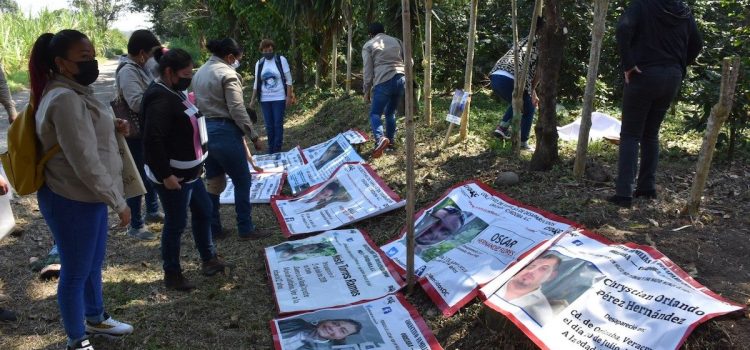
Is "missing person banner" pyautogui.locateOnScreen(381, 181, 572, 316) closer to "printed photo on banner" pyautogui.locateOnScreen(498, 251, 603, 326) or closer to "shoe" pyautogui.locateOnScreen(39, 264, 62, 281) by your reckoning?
"printed photo on banner" pyautogui.locateOnScreen(498, 251, 603, 326)

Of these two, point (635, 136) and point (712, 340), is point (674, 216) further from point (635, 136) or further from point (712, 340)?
point (712, 340)

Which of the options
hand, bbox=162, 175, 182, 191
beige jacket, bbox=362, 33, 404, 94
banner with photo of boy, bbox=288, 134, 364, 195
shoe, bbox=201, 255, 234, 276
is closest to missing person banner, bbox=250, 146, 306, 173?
banner with photo of boy, bbox=288, 134, 364, 195

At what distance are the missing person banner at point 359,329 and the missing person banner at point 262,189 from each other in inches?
104

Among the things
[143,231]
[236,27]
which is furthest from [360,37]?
[143,231]

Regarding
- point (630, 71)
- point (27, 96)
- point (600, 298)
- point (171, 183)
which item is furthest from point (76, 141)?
point (27, 96)

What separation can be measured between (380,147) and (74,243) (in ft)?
14.1

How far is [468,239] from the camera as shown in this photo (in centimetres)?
369

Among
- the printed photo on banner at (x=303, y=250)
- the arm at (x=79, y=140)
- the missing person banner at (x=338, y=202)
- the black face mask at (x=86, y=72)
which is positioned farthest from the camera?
the missing person banner at (x=338, y=202)

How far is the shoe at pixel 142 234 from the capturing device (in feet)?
15.6

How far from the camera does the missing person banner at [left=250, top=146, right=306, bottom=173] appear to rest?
695 centimetres

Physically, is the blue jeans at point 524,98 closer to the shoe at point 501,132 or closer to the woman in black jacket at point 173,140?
the shoe at point 501,132

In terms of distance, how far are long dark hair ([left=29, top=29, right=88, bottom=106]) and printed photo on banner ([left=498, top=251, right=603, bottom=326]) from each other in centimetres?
241

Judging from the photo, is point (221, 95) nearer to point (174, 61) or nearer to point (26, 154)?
point (174, 61)

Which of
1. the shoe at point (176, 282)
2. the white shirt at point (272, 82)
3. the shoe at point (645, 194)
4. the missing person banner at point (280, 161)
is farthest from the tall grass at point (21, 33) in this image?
the shoe at point (645, 194)
